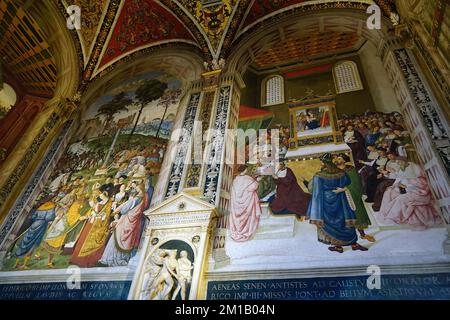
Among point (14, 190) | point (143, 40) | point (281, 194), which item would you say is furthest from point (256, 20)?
point (14, 190)

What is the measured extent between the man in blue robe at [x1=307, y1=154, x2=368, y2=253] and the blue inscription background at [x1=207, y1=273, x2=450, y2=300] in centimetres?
54

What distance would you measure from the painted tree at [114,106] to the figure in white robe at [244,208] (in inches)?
159

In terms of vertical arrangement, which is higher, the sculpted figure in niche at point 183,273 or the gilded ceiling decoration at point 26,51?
the gilded ceiling decoration at point 26,51

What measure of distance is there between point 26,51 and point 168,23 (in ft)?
→ 13.2

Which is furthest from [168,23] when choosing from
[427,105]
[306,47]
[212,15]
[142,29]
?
[427,105]

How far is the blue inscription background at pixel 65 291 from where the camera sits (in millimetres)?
4996

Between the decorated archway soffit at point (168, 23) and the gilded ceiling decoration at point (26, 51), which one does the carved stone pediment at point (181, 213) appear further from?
the gilded ceiling decoration at point (26, 51)

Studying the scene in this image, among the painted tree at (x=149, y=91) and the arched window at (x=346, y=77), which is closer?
the arched window at (x=346, y=77)

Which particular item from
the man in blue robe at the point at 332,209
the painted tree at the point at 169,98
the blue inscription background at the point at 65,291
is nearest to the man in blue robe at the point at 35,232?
the blue inscription background at the point at 65,291

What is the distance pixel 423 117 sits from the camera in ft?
17.6

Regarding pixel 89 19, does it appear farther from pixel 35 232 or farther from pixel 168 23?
pixel 35 232

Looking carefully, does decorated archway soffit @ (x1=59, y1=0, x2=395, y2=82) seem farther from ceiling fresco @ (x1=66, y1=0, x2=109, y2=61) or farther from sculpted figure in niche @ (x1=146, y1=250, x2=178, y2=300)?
sculpted figure in niche @ (x1=146, y1=250, x2=178, y2=300)
